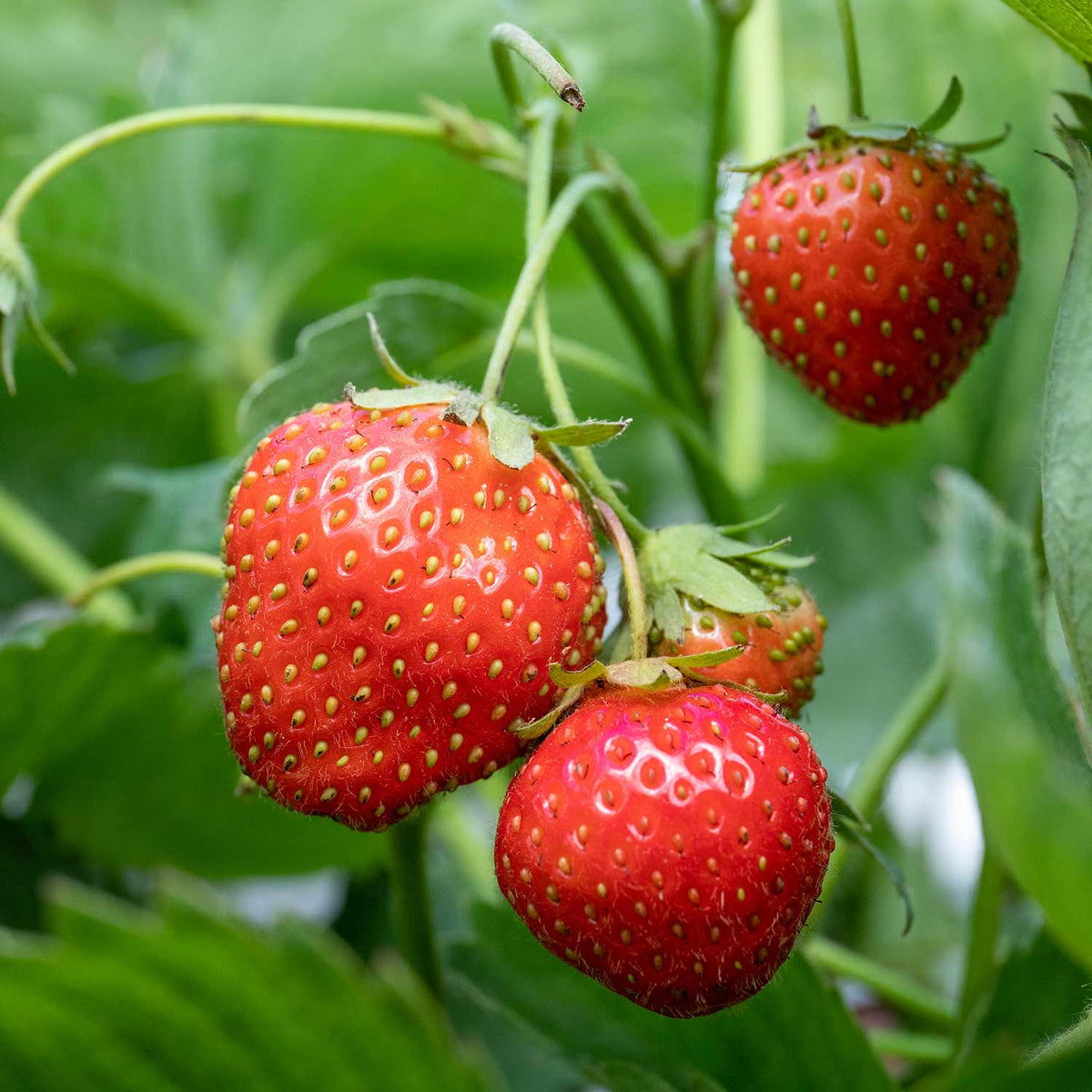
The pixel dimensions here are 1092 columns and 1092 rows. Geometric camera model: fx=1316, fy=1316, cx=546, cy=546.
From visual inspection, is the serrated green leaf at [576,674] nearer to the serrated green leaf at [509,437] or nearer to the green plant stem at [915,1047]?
the serrated green leaf at [509,437]

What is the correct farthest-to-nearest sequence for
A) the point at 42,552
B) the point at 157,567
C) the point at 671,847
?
the point at 42,552 → the point at 157,567 → the point at 671,847

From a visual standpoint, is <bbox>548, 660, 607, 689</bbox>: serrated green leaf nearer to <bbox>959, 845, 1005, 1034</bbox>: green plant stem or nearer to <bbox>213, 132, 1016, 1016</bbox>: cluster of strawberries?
<bbox>213, 132, 1016, 1016</bbox>: cluster of strawberries

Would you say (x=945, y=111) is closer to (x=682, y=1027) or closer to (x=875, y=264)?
(x=875, y=264)

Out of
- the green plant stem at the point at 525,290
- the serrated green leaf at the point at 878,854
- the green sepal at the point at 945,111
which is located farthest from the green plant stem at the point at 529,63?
the serrated green leaf at the point at 878,854

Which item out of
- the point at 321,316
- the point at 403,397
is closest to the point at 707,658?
the point at 403,397

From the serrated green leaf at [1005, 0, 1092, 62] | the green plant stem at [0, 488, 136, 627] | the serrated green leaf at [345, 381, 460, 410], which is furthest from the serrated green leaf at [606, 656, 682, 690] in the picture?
the green plant stem at [0, 488, 136, 627]

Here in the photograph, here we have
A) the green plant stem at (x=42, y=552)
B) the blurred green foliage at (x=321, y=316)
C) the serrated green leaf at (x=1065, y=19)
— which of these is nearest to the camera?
the serrated green leaf at (x=1065, y=19)

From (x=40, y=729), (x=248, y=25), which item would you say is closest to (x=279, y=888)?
(x=40, y=729)
